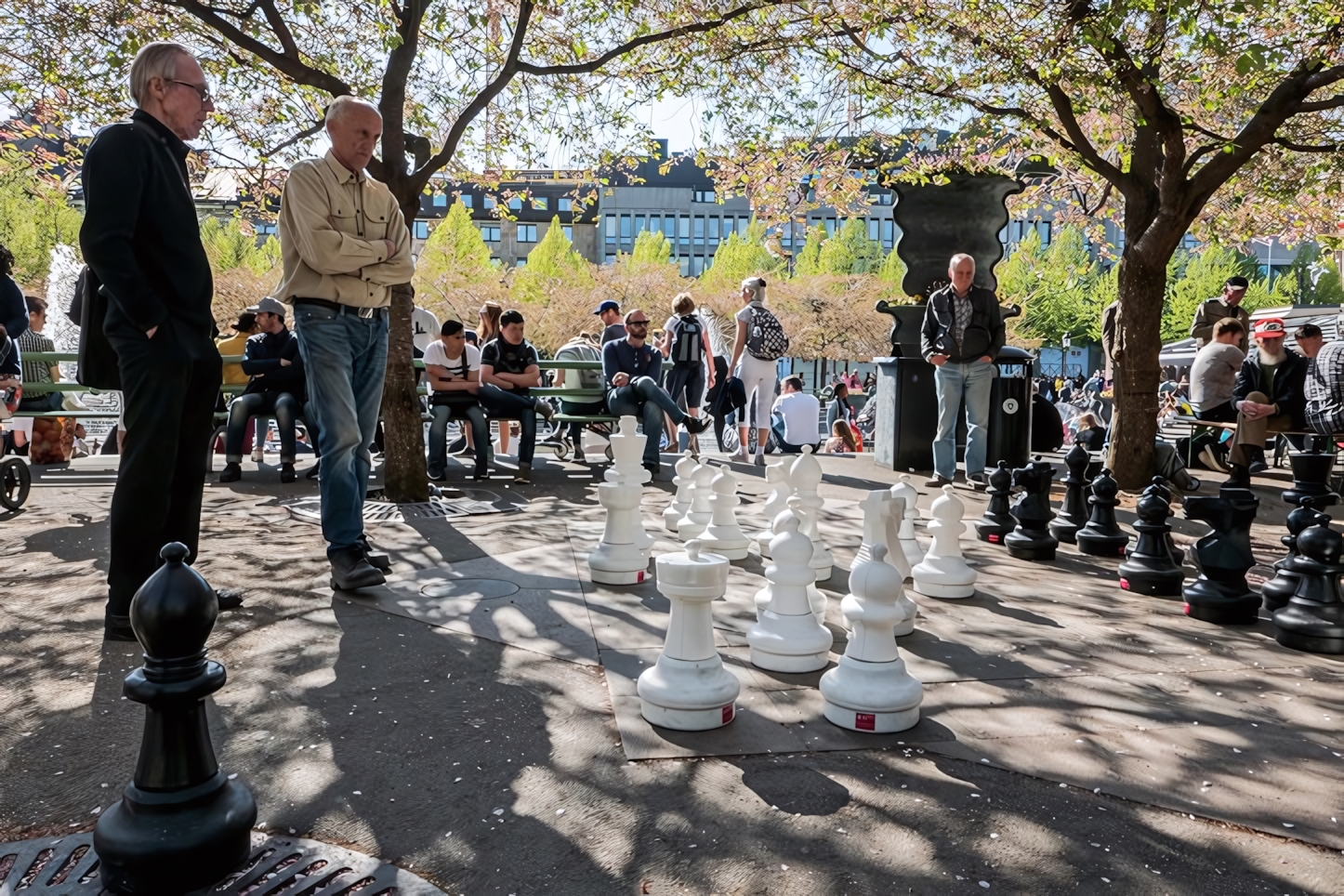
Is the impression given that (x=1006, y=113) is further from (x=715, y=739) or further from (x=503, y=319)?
(x=715, y=739)

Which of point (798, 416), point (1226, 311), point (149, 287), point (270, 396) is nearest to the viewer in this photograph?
point (149, 287)

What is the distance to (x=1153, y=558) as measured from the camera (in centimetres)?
453

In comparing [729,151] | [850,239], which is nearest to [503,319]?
[729,151]

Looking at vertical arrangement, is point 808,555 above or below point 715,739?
above

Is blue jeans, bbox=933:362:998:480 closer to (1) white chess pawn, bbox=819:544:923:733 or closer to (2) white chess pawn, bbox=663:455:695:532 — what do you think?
(2) white chess pawn, bbox=663:455:695:532

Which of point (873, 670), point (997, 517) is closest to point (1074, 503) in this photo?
point (997, 517)

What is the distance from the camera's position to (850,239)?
204 feet

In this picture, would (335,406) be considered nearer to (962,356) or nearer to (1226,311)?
(962,356)

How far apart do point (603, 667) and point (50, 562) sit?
3.26m

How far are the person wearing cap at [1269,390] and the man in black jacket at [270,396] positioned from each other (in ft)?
25.6

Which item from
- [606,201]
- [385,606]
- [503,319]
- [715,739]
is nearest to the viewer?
[715,739]

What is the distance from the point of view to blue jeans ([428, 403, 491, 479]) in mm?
8062

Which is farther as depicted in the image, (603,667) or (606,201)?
(606,201)

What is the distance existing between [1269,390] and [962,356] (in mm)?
2921
